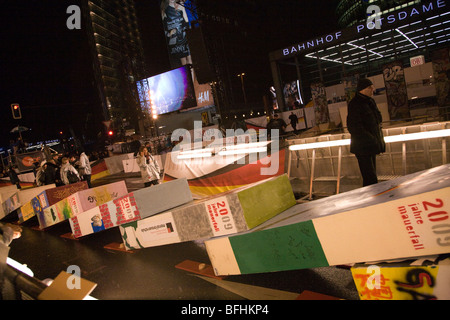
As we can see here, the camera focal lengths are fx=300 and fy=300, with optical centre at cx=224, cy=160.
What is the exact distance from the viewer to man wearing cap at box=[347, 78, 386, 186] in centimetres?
495

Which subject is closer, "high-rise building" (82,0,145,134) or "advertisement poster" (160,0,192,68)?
"high-rise building" (82,0,145,134)

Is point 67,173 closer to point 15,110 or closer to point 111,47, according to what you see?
point 15,110

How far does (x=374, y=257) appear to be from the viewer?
8.27 ft

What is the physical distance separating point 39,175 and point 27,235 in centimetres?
401

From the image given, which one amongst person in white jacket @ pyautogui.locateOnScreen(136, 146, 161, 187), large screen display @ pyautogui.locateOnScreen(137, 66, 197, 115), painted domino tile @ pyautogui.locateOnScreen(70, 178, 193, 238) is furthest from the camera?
large screen display @ pyautogui.locateOnScreen(137, 66, 197, 115)

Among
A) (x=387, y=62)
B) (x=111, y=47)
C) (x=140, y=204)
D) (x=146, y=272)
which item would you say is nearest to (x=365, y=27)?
(x=387, y=62)

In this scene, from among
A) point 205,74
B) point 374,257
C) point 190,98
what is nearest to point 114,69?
point 190,98

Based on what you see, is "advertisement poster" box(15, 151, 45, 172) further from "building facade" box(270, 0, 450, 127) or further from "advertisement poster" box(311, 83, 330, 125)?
"building facade" box(270, 0, 450, 127)

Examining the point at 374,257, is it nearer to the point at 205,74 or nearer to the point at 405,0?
the point at 205,74

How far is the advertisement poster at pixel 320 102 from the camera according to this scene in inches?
734

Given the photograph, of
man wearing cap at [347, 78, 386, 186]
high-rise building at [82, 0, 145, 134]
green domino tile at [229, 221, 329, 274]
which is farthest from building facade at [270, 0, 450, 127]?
high-rise building at [82, 0, 145, 134]

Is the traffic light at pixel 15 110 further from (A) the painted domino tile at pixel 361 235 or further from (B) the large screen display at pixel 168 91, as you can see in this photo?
(A) the painted domino tile at pixel 361 235

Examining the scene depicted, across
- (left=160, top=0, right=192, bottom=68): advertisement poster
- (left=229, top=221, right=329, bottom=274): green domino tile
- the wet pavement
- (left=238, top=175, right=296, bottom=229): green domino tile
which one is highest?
(left=160, top=0, right=192, bottom=68): advertisement poster

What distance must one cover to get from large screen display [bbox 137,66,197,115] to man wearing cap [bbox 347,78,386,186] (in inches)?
1190
